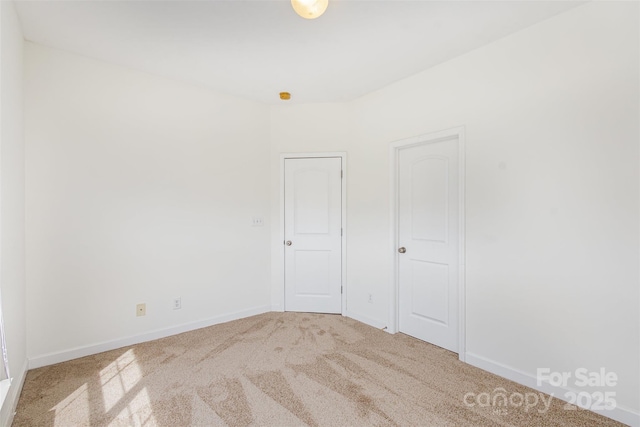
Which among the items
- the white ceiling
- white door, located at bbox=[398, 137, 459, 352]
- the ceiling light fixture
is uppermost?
the white ceiling

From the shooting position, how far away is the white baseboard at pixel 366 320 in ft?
10.9

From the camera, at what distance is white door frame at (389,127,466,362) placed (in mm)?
2605

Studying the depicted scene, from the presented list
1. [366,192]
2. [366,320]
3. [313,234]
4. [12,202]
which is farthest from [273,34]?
[366,320]

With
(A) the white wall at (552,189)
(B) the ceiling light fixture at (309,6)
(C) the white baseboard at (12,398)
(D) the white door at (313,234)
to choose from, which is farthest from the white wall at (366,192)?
(B) the ceiling light fixture at (309,6)

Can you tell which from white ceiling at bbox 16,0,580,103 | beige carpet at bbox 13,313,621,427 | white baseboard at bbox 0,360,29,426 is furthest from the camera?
white ceiling at bbox 16,0,580,103

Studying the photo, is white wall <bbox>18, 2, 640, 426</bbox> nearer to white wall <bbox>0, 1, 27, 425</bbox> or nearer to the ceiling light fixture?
white wall <bbox>0, 1, 27, 425</bbox>

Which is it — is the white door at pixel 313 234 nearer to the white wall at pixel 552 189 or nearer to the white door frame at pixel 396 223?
the white door frame at pixel 396 223

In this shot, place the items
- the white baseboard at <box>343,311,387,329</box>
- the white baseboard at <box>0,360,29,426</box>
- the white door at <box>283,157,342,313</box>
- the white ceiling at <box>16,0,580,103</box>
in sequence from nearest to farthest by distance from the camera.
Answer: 1. the white baseboard at <box>0,360,29,426</box>
2. the white ceiling at <box>16,0,580,103</box>
3. the white baseboard at <box>343,311,387,329</box>
4. the white door at <box>283,157,342,313</box>

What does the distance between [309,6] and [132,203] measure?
227 centimetres

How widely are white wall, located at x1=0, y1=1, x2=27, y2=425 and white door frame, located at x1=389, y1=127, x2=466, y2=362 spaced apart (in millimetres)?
2889

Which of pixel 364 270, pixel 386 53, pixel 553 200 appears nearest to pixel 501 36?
pixel 386 53

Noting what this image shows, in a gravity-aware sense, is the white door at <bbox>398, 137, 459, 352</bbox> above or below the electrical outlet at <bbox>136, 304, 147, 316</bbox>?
above

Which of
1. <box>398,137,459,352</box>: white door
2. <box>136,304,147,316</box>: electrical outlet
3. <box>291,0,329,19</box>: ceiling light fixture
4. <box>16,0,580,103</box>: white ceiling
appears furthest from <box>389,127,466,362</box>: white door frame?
<box>136,304,147,316</box>: electrical outlet

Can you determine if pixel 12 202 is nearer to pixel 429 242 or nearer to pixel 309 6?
pixel 309 6
